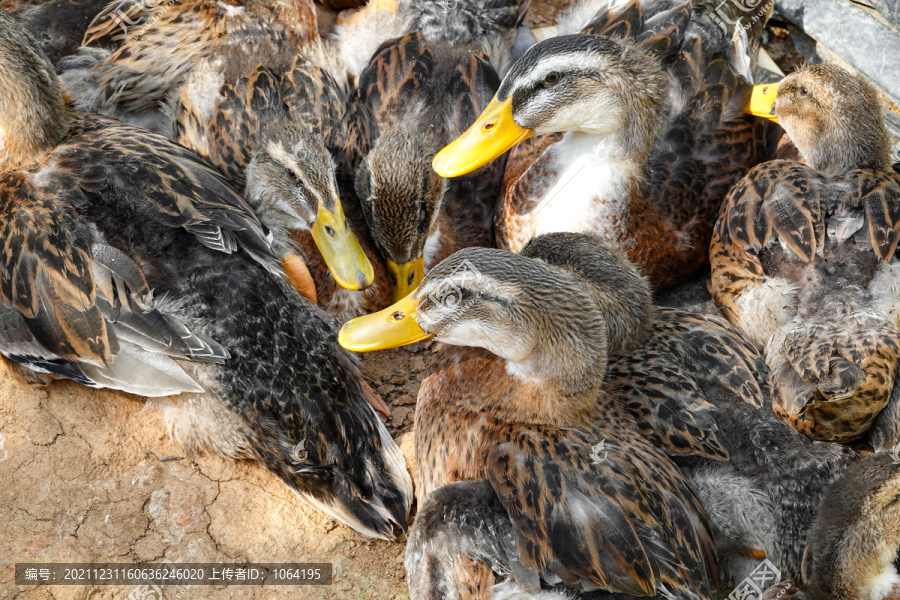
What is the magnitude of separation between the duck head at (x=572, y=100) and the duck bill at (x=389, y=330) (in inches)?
35.2

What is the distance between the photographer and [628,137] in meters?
3.70

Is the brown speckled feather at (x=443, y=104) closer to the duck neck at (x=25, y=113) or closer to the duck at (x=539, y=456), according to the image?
the duck at (x=539, y=456)

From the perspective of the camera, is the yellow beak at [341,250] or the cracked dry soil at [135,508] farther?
the yellow beak at [341,250]

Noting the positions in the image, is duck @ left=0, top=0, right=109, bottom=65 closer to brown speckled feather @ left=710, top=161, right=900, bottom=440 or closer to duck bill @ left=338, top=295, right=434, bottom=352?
duck bill @ left=338, top=295, right=434, bottom=352

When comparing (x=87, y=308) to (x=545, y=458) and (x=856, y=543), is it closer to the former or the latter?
(x=545, y=458)

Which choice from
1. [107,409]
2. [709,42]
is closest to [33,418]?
[107,409]

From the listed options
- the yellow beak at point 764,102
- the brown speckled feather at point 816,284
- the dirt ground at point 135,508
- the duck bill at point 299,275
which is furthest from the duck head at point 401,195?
the yellow beak at point 764,102

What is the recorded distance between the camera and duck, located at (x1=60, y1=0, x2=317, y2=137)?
4.12 metres

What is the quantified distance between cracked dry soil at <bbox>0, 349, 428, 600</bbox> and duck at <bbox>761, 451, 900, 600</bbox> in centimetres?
157

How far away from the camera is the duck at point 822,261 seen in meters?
3.31

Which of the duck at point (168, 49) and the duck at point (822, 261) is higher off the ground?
the duck at point (168, 49)

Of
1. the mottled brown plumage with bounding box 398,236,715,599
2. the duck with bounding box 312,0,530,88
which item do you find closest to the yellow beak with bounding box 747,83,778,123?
the duck with bounding box 312,0,530,88

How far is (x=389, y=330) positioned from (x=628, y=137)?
158 centimetres

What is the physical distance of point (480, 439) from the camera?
114 inches
